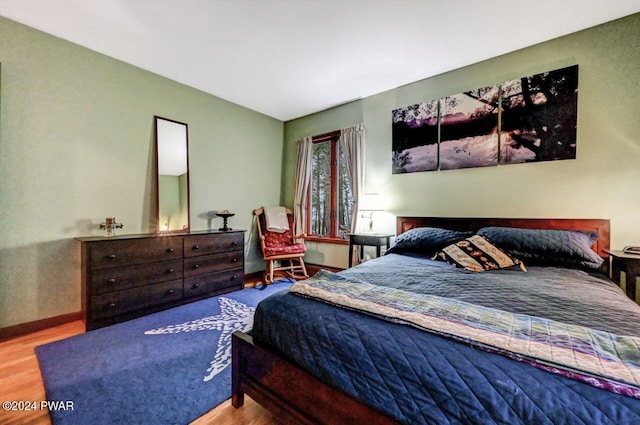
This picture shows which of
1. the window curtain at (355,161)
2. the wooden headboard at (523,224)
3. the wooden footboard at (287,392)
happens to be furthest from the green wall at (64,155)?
the wooden headboard at (523,224)

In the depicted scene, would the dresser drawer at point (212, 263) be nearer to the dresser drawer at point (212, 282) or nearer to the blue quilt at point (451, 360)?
the dresser drawer at point (212, 282)

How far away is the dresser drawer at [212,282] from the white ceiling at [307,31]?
8.07 feet

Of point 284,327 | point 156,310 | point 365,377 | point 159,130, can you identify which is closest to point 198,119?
point 159,130

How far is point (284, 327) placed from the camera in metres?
1.28

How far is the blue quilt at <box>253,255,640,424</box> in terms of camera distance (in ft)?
2.36

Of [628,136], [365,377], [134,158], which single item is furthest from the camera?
[134,158]

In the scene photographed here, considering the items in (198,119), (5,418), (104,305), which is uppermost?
(198,119)

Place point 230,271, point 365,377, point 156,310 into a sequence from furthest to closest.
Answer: point 230,271 → point 156,310 → point 365,377

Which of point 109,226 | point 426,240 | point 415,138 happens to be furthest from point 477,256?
point 109,226

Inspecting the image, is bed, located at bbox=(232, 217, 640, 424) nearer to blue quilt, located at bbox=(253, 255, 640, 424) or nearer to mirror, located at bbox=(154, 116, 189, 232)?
blue quilt, located at bbox=(253, 255, 640, 424)

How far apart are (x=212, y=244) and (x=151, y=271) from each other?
0.70 meters

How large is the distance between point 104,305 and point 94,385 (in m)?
1.03

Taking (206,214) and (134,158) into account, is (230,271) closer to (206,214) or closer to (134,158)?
(206,214)

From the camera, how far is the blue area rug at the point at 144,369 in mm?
1444
